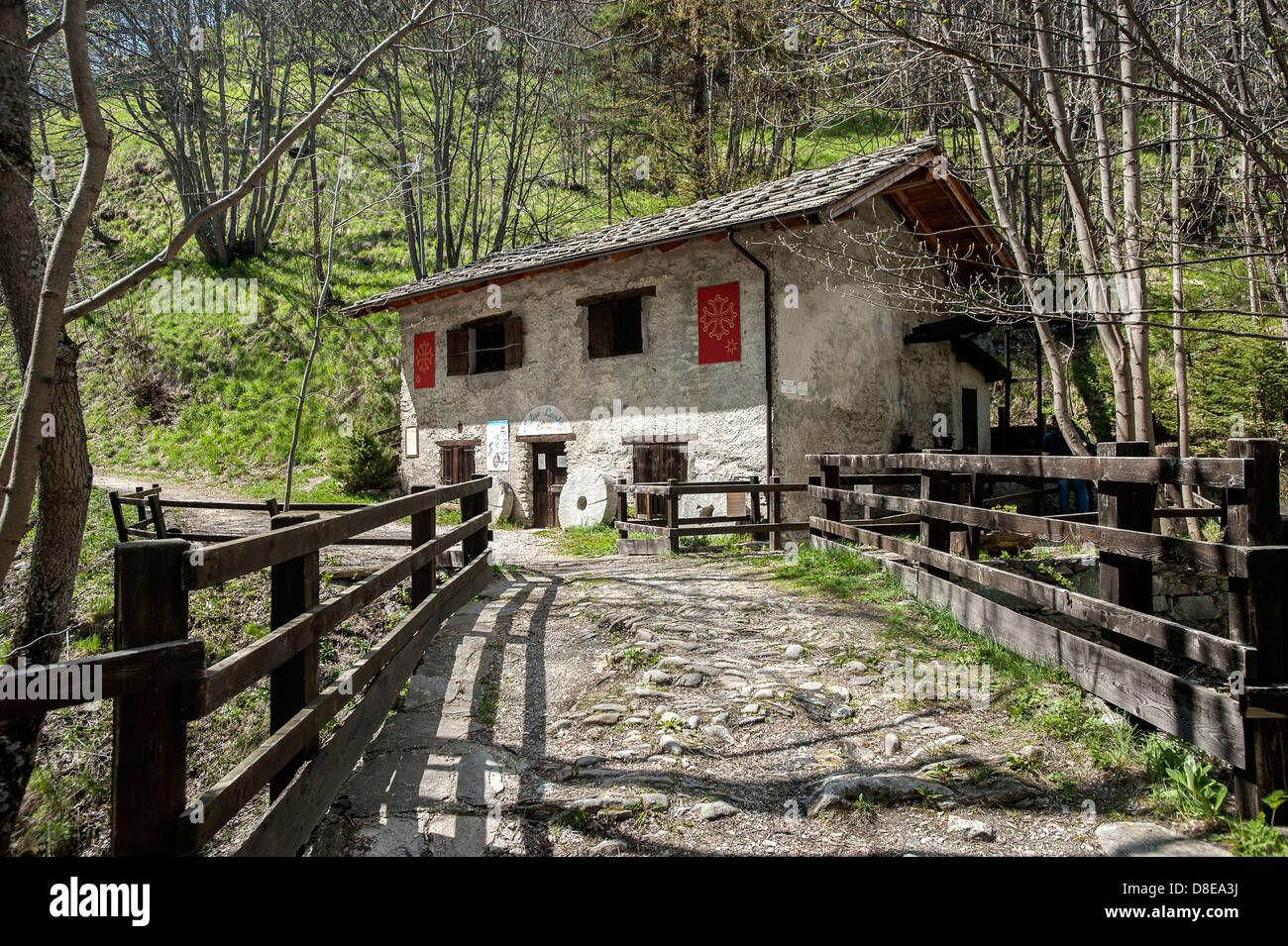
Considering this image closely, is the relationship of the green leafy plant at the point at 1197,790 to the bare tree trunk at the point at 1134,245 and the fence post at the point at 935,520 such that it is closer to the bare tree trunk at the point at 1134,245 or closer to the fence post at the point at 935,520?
the fence post at the point at 935,520

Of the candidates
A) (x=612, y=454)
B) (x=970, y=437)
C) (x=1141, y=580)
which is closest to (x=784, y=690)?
(x=1141, y=580)

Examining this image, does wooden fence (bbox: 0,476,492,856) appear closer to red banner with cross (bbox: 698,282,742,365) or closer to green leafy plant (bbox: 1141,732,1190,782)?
green leafy plant (bbox: 1141,732,1190,782)

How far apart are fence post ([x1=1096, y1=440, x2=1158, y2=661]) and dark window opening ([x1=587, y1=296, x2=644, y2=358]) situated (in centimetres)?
956

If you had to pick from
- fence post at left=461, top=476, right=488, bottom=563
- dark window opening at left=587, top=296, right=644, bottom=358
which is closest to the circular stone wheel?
dark window opening at left=587, top=296, right=644, bottom=358

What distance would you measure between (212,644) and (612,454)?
6.89 m

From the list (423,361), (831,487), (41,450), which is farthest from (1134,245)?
(423,361)

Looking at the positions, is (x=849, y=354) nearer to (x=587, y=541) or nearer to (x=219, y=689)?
(x=587, y=541)

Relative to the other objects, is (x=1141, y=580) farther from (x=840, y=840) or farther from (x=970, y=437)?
(x=970, y=437)

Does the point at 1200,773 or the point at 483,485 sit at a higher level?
the point at 483,485

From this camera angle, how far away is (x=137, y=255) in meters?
24.0

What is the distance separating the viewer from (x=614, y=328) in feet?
41.7

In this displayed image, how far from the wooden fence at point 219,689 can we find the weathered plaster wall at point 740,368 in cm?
801

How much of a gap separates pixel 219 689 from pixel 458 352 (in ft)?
44.8

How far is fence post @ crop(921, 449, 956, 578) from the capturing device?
A: 527 cm
